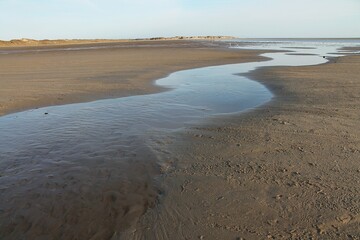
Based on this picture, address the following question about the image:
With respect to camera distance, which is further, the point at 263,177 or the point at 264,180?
the point at 263,177

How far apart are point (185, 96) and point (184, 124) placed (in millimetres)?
3972

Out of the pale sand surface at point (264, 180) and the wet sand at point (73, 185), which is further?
the wet sand at point (73, 185)

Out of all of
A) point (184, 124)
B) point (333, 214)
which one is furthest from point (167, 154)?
point (333, 214)

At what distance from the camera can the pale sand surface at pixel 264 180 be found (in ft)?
12.8

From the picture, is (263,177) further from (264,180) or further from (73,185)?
(73,185)

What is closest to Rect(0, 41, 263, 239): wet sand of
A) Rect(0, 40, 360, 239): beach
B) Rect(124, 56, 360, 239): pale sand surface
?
Rect(0, 40, 360, 239): beach

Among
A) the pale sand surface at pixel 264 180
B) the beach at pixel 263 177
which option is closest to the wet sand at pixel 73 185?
the beach at pixel 263 177

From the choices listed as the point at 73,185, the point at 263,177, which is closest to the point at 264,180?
the point at 263,177

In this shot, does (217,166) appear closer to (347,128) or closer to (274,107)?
(347,128)

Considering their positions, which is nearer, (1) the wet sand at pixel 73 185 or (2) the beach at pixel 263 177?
(2) the beach at pixel 263 177

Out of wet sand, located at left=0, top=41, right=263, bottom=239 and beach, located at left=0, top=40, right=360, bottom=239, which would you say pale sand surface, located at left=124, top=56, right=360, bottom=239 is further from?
wet sand, located at left=0, top=41, right=263, bottom=239

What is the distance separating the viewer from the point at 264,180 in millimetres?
5043

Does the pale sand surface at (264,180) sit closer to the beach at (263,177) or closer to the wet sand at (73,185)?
the beach at (263,177)

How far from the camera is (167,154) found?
6.38 m
